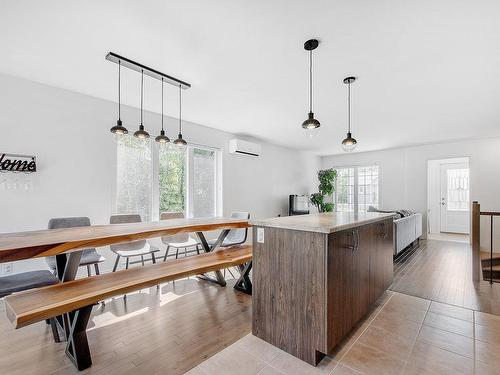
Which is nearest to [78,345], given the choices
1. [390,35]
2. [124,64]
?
[124,64]

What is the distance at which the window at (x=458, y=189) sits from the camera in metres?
7.25

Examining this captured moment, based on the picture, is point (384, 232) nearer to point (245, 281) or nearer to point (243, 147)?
point (245, 281)

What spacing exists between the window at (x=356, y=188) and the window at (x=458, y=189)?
2.10m

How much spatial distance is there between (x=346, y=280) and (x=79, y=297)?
1.88 metres

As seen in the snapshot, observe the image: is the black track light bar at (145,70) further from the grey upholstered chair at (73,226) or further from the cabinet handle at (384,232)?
the cabinet handle at (384,232)

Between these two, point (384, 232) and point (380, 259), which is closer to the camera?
point (380, 259)

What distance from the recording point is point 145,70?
280 cm

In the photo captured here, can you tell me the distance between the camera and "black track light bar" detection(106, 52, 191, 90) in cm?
254

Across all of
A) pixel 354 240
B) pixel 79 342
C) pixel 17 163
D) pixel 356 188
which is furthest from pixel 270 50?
pixel 356 188

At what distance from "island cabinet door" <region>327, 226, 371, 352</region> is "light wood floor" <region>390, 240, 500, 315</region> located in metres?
1.22

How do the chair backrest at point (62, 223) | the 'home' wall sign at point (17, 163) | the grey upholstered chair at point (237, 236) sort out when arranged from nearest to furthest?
the chair backrest at point (62, 223)
the 'home' wall sign at point (17, 163)
the grey upholstered chair at point (237, 236)

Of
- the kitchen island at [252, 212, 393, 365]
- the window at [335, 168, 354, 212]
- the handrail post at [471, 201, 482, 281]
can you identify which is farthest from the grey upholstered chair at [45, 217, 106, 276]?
the window at [335, 168, 354, 212]

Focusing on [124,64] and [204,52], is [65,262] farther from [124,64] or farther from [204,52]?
[204,52]

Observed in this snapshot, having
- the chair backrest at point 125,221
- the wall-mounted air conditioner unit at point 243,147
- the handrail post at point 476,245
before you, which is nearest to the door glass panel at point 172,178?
the chair backrest at point 125,221
